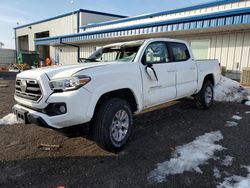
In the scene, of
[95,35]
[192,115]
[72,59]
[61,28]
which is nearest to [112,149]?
[192,115]

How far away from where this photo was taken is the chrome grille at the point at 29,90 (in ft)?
10.9

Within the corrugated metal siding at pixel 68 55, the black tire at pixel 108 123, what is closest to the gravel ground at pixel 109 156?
the black tire at pixel 108 123

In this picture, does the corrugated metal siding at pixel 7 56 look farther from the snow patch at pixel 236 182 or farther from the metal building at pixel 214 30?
the snow patch at pixel 236 182

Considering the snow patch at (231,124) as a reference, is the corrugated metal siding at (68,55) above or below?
above

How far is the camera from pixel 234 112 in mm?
6734

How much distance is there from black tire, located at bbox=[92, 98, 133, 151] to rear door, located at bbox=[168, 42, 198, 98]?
201 centimetres

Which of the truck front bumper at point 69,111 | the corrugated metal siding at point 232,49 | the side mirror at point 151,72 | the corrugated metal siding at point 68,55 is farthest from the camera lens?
the corrugated metal siding at point 68,55

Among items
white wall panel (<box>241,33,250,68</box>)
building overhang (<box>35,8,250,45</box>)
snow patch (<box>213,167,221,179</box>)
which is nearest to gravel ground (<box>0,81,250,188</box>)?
snow patch (<box>213,167,221,179</box>)

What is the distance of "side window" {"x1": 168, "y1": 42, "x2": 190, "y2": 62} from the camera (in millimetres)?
5266

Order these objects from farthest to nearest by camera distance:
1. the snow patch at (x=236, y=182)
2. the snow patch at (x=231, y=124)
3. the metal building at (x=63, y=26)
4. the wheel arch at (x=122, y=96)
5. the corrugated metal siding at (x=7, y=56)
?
the corrugated metal siding at (x=7, y=56) → the metal building at (x=63, y=26) → the snow patch at (x=231, y=124) → the wheel arch at (x=122, y=96) → the snow patch at (x=236, y=182)

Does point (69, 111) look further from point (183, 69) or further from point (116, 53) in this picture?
point (183, 69)

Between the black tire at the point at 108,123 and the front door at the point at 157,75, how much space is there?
2.41ft

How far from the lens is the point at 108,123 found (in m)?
3.51

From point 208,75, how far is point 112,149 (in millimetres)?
4503
